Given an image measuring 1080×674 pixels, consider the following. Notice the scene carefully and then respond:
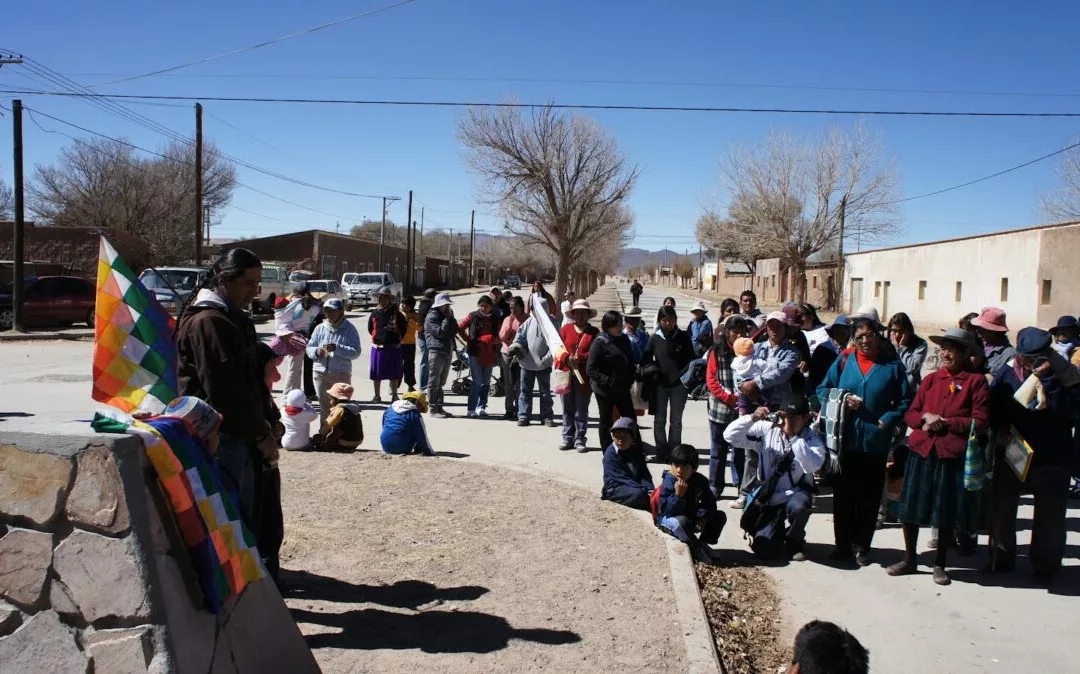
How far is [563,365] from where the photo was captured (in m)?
10.3

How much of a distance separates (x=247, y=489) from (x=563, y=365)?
606 centimetres

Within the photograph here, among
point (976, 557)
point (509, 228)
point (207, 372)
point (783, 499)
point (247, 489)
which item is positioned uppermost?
point (509, 228)

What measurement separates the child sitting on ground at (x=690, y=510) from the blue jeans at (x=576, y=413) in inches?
135

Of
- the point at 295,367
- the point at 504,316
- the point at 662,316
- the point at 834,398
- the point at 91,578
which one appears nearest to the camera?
the point at 91,578

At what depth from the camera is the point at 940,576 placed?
20.7 ft

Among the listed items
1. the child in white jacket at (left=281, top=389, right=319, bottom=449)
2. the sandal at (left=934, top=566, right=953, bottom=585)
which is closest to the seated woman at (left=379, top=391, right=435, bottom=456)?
the child in white jacket at (left=281, top=389, right=319, bottom=449)

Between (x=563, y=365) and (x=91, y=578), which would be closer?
(x=91, y=578)

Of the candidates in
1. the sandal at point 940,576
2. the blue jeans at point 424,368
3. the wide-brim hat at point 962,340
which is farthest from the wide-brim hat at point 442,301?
the sandal at point 940,576

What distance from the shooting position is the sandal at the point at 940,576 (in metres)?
6.30

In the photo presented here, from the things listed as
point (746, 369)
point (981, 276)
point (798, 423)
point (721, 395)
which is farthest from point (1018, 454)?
point (981, 276)

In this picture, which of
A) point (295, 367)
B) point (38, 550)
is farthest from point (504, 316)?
point (38, 550)

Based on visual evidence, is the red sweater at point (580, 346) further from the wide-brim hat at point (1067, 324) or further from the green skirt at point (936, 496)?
the wide-brim hat at point (1067, 324)

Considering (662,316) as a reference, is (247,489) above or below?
below

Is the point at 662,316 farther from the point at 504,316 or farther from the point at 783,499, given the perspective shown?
the point at 504,316
